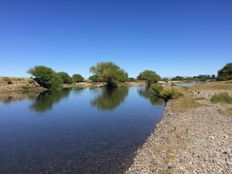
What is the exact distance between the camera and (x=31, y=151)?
15297mm

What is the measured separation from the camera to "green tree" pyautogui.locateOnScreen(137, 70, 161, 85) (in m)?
160

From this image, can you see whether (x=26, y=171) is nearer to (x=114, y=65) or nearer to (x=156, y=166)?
(x=156, y=166)

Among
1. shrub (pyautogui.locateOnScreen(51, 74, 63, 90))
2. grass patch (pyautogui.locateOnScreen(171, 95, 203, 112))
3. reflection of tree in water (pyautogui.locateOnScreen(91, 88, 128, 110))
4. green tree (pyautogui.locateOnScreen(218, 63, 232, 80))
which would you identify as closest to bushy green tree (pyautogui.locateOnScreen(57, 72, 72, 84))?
shrub (pyautogui.locateOnScreen(51, 74, 63, 90))

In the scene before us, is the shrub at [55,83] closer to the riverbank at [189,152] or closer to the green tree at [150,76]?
the green tree at [150,76]

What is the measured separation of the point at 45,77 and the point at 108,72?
3498 centimetres

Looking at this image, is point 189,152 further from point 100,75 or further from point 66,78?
point 66,78

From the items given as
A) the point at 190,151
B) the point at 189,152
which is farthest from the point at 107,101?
the point at 189,152

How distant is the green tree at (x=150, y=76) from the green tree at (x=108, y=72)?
41.8 m

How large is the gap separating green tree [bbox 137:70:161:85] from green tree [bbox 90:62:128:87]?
41796mm

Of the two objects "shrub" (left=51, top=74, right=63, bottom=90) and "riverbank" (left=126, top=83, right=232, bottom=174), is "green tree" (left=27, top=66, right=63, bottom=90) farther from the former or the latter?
"riverbank" (left=126, top=83, right=232, bottom=174)

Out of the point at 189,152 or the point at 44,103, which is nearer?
the point at 189,152

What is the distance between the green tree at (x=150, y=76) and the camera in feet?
526

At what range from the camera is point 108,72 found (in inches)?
4444

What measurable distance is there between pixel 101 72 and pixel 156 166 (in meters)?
114
